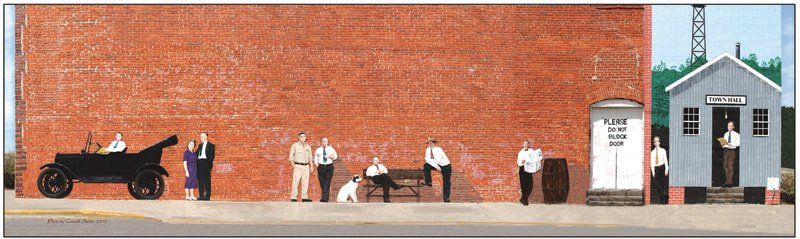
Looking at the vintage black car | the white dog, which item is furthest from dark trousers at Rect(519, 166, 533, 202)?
the vintage black car

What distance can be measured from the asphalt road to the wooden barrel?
7.49 ft

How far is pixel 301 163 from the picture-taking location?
75.3ft

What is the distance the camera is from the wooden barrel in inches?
907

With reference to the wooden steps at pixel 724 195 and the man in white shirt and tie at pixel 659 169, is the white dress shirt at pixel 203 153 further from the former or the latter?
the wooden steps at pixel 724 195

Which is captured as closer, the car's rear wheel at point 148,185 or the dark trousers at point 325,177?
the dark trousers at point 325,177

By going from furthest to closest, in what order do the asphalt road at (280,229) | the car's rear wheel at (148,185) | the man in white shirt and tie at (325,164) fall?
the car's rear wheel at (148,185)
the man in white shirt and tie at (325,164)
the asphalt road at (280,229)

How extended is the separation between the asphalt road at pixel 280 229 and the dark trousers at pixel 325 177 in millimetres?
2561

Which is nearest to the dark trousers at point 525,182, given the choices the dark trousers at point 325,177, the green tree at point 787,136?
the dark trousers at point 325,177

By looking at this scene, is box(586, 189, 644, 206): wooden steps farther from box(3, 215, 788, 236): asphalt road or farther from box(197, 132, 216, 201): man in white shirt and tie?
box(197, 132, 216, 201): man in white shirt and tie

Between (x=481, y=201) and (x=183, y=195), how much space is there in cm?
659

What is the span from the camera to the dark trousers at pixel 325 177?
75.5 ft

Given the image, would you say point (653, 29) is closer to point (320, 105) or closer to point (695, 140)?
point (695, 140)

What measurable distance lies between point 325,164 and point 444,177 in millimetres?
2621

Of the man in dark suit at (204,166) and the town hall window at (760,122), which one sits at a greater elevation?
the town hall window at (760,122)
